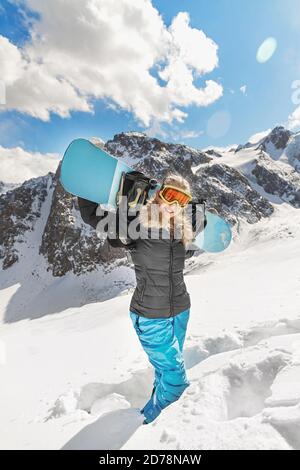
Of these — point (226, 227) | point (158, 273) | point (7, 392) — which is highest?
point (226, 227)

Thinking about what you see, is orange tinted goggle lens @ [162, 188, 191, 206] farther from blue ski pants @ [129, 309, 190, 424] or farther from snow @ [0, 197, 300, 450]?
snow @ [0, 197, 300, 450]

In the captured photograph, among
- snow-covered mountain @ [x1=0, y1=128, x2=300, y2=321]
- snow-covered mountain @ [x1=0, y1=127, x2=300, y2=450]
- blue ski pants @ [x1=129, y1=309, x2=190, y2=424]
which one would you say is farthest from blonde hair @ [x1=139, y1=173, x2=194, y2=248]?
Result: snow-covered mountain @ [x1=0, y1=128, x2=300, y2=321]

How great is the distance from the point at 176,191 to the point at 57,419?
3071 mm

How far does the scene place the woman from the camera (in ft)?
11.2

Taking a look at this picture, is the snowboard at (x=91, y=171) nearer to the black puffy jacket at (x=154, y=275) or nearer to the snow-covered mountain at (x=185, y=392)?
the black puffy jacket at (x=154, y=275)

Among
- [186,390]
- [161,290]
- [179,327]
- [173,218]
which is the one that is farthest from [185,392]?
[173,218]

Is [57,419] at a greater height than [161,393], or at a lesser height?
lesser

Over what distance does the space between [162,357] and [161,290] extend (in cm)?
76

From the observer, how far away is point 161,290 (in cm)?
345
